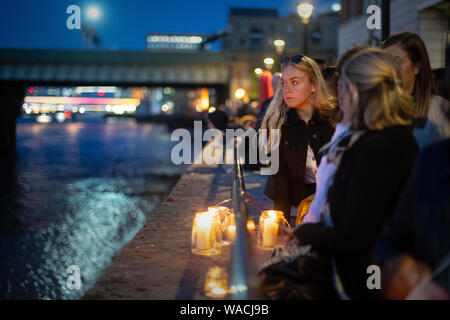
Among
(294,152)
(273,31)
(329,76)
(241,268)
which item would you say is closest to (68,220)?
(294,152)

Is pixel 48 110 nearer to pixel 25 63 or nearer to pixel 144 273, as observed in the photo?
pixel 25 63

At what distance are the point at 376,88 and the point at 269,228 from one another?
2712 millimetres

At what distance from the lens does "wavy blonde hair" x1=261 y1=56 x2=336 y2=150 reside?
464 centimetres

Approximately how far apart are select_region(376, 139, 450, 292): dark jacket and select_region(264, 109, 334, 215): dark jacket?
9.51 ft

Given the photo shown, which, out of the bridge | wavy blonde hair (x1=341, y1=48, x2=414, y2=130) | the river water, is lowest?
the river water

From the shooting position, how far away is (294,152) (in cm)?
497

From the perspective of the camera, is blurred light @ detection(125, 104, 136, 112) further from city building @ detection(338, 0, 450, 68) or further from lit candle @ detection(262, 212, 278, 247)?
lit candle @ detection(262, 212, 278, 247)

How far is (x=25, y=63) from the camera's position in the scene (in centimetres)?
4906

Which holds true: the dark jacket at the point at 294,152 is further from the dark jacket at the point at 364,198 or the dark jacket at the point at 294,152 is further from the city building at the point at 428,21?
the city building at the point at 428,21

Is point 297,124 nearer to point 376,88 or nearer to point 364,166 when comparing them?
point 376,88

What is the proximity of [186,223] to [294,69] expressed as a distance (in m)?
3.13

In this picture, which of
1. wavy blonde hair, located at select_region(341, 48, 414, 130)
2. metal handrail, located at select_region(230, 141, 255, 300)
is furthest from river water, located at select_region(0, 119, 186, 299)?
wavy blonde hair, located at select_region(341, 48, 414, 130)

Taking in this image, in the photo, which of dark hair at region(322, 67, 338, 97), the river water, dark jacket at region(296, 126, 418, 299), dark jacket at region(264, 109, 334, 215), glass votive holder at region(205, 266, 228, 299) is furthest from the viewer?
the river water
